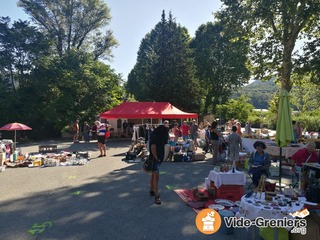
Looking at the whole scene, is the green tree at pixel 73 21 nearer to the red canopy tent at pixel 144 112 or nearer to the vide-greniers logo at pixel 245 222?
the red canopy tent at pixel 144 112

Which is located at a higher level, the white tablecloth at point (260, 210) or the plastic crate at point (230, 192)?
the white tablecloth at point (260, 210)

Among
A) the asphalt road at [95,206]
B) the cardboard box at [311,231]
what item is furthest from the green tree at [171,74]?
the cardboard box at [311,231]

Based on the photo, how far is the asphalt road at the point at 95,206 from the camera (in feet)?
14.5

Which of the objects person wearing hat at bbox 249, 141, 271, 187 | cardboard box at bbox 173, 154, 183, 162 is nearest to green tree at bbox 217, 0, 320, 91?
cardboard box at bbox 173, 154, 183, 162

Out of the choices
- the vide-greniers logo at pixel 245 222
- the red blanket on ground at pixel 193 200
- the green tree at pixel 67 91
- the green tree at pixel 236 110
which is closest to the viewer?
the vide-greniers logo at pixel 245 222

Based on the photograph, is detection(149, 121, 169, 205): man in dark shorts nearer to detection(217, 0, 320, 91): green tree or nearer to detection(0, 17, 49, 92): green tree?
detection(217, 0, 320, 91): green tree

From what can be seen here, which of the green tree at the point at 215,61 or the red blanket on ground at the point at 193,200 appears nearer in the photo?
the red blanket on ground at the point at 193,200

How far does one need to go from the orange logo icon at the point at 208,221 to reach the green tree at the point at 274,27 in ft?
48.7

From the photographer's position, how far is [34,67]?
76.1 ft

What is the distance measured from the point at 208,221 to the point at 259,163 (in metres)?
2.39

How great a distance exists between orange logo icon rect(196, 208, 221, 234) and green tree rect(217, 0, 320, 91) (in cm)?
1484

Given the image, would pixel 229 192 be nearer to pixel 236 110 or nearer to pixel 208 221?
pixel 208 221

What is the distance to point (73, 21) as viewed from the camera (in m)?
29.2

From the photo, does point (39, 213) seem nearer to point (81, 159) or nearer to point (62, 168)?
point (62, 168)
